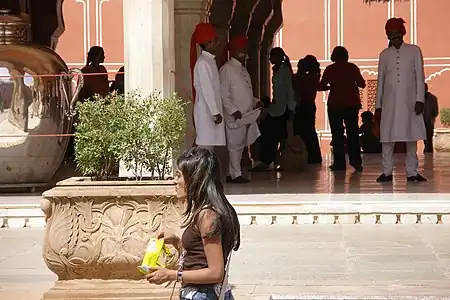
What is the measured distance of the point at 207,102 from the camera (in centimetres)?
913

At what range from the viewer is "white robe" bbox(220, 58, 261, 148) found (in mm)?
9844

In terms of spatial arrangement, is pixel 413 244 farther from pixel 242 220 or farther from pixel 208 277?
pixel 208 277

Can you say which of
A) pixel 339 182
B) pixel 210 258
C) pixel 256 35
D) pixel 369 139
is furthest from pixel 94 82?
pixel 210 258

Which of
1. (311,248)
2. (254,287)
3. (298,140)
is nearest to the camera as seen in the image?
(254,287)

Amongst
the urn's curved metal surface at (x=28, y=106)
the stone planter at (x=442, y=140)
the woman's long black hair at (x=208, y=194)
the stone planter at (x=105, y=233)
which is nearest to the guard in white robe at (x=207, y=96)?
the urn's curved metal surface at (x=28, y=106)

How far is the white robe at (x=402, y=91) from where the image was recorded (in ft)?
30.9

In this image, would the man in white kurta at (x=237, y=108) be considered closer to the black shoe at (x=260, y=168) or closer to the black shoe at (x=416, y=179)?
the black shoe at (x=416, y=179)

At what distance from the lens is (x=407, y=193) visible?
8.45 metres

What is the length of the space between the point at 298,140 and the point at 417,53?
8.22 ft

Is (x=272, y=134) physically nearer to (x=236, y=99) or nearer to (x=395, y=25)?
(x=236, y=99)

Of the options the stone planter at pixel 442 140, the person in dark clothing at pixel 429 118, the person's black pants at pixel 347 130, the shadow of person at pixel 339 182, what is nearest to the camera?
the shadow of person at pixel 339 182

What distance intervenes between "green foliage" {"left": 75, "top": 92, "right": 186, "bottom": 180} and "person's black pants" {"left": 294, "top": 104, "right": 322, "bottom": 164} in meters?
7.35

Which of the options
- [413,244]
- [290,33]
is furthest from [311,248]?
[290,33]

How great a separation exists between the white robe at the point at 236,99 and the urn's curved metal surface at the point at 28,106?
144 centimetres
